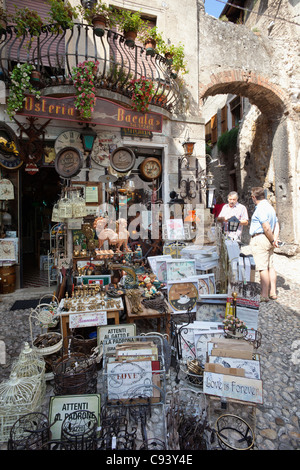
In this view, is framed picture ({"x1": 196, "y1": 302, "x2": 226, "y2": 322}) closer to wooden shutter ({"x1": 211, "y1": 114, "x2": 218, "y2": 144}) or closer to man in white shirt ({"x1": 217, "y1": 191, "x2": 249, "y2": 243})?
man in white shirt ({"x1": 217, "y1": 191, "x2": 249, "y2": 243})

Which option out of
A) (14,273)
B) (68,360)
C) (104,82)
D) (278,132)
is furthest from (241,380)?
(278,132)

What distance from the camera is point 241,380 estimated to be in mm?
2410

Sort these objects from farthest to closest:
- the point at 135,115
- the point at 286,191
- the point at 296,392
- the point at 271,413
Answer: the point at 286,191, the point at 135,115, the point at 296,392, the point at 271,413

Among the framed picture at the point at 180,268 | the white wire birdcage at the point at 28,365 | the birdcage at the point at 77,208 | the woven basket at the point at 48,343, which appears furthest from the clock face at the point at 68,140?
the white wire birdcage at the point at 28,365

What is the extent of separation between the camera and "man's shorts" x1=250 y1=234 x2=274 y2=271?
5094mm

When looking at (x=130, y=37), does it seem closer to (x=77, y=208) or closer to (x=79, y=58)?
(x=79, y=58)

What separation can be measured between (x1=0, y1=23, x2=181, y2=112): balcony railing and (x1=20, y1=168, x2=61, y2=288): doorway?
2.97m

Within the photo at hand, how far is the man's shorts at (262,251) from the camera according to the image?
5.09m

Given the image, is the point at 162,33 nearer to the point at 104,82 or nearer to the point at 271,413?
the point at 104,82

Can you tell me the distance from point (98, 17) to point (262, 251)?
5.80 m

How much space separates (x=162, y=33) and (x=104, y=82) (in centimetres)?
247

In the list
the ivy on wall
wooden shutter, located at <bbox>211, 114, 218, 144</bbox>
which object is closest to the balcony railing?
the ivy on wall

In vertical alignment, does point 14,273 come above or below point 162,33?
below

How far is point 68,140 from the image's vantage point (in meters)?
5.98
